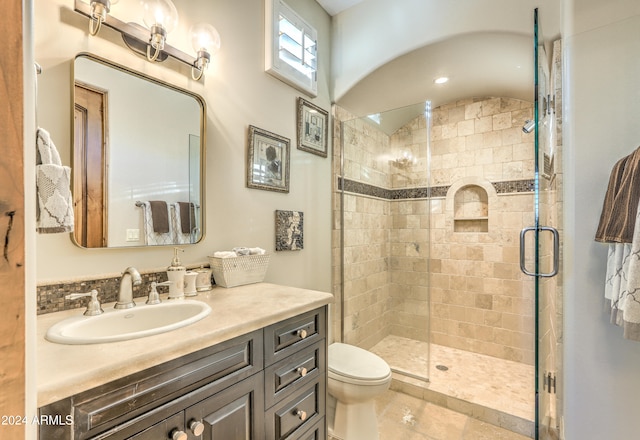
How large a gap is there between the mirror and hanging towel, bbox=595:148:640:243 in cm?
181

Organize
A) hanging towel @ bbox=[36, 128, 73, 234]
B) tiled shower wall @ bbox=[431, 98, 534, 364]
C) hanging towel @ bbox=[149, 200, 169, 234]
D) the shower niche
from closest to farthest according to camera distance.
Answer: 1. hanging towel @ bbox=[36, 128, 73, 234]
2. hanging towel @ bbox=[149, 200, 169, 234]
3. tiled shower wall @ bbox=[431, 98, 534, 364]
4. the shower niche

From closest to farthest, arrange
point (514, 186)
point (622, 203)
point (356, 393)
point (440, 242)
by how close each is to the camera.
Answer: point (622, 203), point (356, 393), point (514, 186), point (440, 242)

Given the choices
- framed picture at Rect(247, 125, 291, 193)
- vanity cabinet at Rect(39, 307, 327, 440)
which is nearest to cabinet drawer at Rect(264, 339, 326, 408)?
vanity cabinet at Rect(39, 307, 327, 440)

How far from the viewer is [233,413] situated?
36.6 inches

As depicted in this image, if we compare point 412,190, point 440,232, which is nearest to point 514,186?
point 440,232

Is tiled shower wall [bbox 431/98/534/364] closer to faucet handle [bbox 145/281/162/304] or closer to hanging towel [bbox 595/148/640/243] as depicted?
hanging towel [bbox 595/148/640/243]

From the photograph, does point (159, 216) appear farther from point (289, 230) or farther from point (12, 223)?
point (12, 223)

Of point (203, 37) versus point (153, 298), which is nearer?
point (153, 298)

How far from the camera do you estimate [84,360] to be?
0.68 meters

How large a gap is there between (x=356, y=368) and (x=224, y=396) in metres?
1.03

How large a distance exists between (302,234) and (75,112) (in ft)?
4.67

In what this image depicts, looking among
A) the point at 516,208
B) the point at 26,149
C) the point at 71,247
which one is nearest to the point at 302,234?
the point at 71,247

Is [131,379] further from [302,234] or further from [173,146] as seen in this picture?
[302,234]

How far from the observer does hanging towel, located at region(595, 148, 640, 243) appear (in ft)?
3.51
